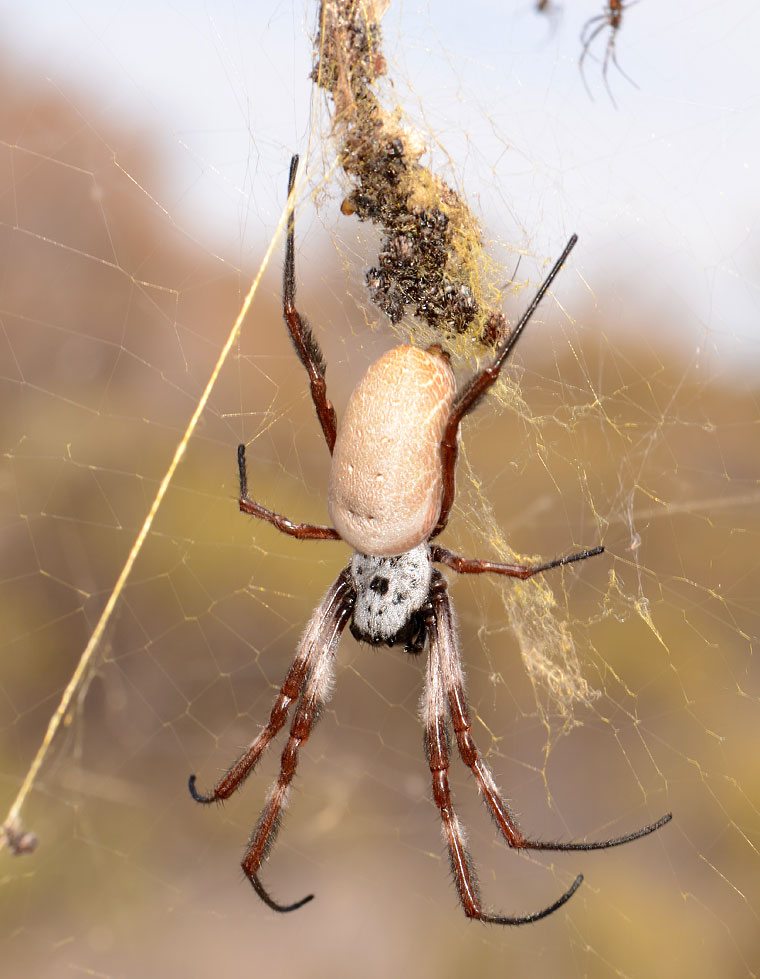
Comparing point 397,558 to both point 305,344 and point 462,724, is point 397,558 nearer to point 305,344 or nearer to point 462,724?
point 462,724

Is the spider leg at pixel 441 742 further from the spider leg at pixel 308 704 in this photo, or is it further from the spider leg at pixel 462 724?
the spider leg at pixel 308 704

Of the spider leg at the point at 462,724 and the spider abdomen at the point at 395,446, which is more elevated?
the spider abdomen at the point at 395,446

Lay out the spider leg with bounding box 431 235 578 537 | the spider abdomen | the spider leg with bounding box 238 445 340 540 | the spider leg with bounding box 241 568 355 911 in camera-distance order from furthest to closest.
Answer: the spider leg with bounding box 241 568 355 911
the spider leg with bounding box 238 445 340 540
the spider abdomen
the spider leg with bounding box 431 235 578 537

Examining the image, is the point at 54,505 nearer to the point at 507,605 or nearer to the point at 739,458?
the point at 507,605

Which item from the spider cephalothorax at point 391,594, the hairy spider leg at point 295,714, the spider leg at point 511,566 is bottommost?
the hairy spider leg at point 295,714

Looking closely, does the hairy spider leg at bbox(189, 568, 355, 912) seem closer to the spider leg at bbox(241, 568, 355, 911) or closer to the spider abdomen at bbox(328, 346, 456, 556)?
the spider leg at bbox(241, 568, 355, 911)

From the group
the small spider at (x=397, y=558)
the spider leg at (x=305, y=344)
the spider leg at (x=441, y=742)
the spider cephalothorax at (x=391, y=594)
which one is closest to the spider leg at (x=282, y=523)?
the small spider at (x=397, y=558)

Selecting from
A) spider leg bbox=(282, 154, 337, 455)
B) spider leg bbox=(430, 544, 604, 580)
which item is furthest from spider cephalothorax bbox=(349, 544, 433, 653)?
spider leg bbox=(282, 154, 337, 455)
